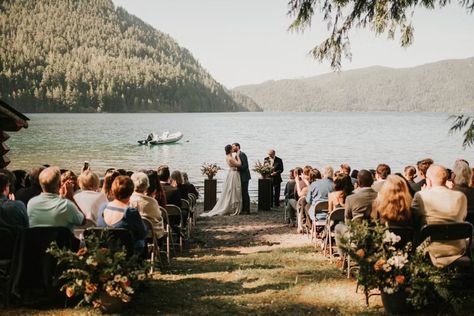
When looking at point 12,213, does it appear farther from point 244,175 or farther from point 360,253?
point 244,175

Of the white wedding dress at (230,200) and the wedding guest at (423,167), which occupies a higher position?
the wedding guest at (423,167)

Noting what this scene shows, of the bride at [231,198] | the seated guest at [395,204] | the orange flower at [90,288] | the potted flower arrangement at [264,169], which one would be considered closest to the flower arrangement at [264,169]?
the potted flower arrangement at [264,169]

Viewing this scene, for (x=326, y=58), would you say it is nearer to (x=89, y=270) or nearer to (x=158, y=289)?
(x=158, y=289)

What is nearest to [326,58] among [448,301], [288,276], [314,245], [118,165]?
[314,245]

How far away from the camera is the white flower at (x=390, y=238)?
525 cm

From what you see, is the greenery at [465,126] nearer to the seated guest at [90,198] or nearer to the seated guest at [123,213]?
the seated guest at [123,213]

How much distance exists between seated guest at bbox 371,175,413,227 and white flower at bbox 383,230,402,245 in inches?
13.0

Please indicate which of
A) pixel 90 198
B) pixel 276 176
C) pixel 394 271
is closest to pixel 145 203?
pixel 90 198

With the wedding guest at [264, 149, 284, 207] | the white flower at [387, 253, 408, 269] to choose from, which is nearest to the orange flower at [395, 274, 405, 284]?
the white flower at [387, 253, 408, 269]

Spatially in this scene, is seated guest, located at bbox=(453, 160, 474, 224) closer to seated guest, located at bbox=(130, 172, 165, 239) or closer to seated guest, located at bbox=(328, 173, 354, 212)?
seated guest, located at bbox=(328, 173, 354, 212)

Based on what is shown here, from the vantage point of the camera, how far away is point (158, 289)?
21.1 ft

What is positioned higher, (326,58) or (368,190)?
(326,58)

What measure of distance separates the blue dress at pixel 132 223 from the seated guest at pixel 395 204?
2850mm

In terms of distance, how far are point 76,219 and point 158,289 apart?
1.47 metres
